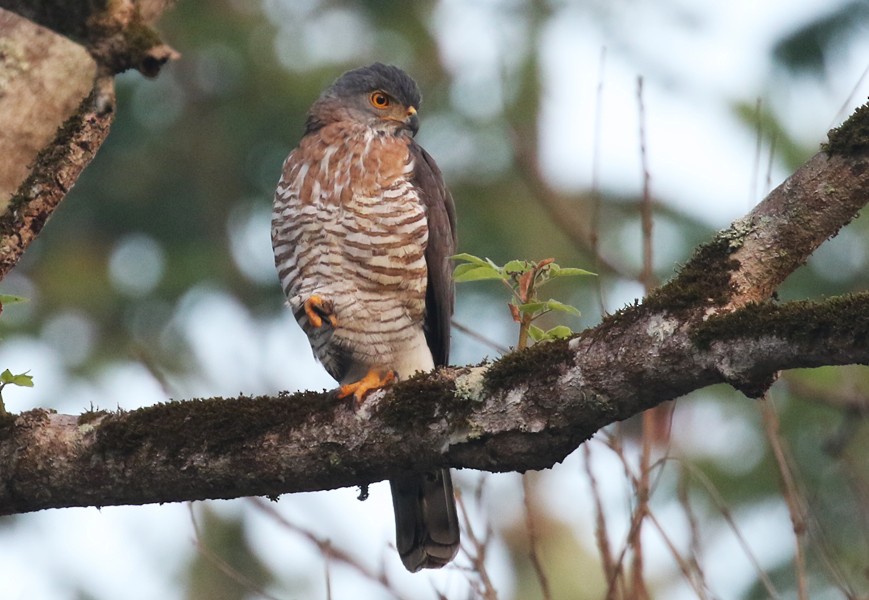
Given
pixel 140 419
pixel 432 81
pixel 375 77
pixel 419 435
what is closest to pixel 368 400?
pixel 419 435

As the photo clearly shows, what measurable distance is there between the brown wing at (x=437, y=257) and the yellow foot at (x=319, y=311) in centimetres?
40

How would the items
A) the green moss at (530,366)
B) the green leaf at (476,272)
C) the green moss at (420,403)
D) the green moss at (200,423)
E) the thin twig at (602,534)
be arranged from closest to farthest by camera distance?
the green moss at (530,366) → the green moss at (420,403) → the green moss at (200,423) → the green leaf at (476,272) → the thin twig at (602,534)

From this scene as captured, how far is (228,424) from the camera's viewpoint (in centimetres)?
314

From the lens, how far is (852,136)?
2682 mm

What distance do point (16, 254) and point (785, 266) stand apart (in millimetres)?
2074

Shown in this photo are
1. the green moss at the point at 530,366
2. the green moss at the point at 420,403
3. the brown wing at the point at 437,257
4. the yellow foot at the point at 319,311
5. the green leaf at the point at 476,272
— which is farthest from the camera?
the brown wing at the point at 437,257

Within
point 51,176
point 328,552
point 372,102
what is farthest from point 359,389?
point 372,102

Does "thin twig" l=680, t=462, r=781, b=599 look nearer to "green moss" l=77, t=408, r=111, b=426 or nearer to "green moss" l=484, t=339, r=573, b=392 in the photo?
"green moss" l=484, t=339, r=573, b=392

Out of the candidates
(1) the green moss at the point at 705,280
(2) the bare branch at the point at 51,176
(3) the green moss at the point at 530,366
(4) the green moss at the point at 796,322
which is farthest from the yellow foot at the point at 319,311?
(4) the green moss at the point at 796,322

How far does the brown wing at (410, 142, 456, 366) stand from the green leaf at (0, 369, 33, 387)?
191 cm

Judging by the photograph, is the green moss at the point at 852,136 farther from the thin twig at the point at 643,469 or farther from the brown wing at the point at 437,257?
the brown wing at the point at 437,257

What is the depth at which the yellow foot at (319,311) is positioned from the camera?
4.52m

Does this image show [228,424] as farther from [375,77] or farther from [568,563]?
[568,563]

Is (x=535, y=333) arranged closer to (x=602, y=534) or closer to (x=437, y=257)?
(x=602, y=534)
